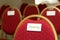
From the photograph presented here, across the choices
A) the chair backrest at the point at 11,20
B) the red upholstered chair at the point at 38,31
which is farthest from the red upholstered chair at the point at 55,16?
the red upholstered chair at the point at 38,31

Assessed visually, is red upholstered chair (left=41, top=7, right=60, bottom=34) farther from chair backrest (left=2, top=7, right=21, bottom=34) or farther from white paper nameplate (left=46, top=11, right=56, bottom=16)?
chair backrest (left=2, top=7, right=21, bottom=34)

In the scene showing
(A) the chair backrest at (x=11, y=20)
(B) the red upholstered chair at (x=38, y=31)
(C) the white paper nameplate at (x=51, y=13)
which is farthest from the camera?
(A) the chair backrest at (x=11, y=20)

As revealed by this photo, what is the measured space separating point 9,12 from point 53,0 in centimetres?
451

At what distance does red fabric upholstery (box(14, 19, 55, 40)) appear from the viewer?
6.54ft

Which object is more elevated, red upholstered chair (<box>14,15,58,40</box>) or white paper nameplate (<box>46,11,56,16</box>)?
white paper nameplate (<box>46,11,56,16</box>)

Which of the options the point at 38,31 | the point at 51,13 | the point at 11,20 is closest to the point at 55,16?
the point at 51,13

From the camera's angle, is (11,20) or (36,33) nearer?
(36,33)

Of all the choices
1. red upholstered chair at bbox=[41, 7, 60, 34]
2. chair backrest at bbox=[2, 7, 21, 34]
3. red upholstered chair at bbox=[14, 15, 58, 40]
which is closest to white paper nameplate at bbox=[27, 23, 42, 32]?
red upholstered chair at bbox=[14, 15, 58, 40]

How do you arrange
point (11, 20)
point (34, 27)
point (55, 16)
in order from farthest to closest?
point (11, 20) → point (55, 16) → point (34, 27)

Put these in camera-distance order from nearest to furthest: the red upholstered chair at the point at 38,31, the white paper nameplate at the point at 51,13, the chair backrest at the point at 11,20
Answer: the red upholstered chair at the point at 38,31 < the white paper nameplate at the point at 51,13 < the chair backrest at the point at 11,20

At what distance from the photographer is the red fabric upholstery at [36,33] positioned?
1.99 meters

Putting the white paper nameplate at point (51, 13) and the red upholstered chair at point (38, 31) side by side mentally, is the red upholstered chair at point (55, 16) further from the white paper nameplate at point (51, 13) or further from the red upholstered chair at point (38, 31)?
the red upholstered chair at point (38, 31)

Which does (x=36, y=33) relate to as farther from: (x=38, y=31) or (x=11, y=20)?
(x=11, y=20)

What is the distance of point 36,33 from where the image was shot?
2.03m
